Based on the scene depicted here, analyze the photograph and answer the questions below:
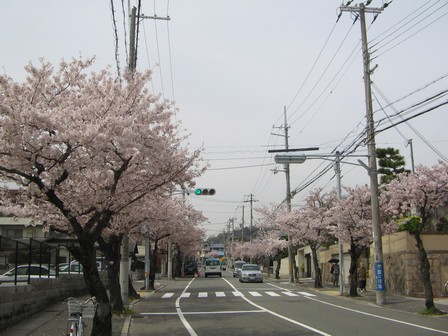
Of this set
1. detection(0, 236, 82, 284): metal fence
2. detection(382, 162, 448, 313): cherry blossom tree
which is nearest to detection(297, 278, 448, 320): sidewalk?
detection(382, 162, 448, 313): cherry blossom tree

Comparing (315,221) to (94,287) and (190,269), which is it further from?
(190,269)

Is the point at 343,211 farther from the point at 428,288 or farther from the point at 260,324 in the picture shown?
the point at 260,324

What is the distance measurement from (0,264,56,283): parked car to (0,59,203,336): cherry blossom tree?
237 centimetres

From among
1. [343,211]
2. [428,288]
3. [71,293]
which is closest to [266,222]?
[343,211]

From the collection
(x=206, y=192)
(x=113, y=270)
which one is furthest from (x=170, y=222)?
(x=113, y=270)

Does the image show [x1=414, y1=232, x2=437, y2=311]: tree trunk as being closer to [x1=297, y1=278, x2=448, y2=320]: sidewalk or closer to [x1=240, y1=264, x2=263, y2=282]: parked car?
[x1=297, y1=278, x2=448, y2=320]: sidewalk

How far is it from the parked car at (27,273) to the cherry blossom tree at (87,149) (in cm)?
237

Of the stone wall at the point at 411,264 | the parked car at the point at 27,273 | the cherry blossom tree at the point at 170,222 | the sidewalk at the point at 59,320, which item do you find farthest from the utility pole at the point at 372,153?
the parked car at the point at 27,273

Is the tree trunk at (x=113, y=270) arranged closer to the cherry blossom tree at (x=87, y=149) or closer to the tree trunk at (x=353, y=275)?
the cherry blossom tree at (x=87, y=149)

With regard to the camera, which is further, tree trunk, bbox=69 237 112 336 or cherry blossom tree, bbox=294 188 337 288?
cherry blossom tree, bbox=294 188 337 288

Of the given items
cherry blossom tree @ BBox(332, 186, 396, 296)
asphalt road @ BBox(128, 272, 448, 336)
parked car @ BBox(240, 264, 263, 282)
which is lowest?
asphalt road @ BBox(128, 272, 448, 336)

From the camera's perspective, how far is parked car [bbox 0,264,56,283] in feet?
46.9

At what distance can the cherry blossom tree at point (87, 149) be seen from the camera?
10031mm

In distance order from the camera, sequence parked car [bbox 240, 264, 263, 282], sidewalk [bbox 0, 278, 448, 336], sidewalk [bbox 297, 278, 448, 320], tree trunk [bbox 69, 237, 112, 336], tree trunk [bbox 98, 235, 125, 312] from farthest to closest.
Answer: parked car [bbox 240, 264, 263, 282] → sidewalk [bbox 297, 278, 448, 320] → tree trunk [bbox 98, 235, 125, 312] → sidewalk [bbox 0, 278, 448, 336] → tree trunk [bbox 69, 237, 112, 336]
